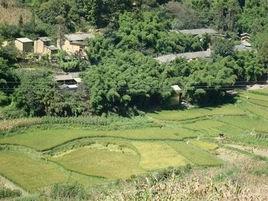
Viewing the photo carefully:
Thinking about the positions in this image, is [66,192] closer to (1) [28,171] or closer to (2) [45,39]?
(1) [28,171]

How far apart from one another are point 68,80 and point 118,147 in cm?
933

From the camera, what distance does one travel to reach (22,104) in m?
37.7

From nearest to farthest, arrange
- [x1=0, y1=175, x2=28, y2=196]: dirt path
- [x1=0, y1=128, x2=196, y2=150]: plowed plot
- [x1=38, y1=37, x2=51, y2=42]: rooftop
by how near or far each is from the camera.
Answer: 1. [x1=0, y1=175, x2=28, y2=196]: dirt path
2. [x1=0, y1=128, x2=196, y2=150]: plowed plot
3. [x1=38, y1=37, x2=51, y2=42]: rooftop

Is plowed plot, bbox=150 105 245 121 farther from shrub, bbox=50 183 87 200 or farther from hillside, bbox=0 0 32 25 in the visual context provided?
hillside, bbox=0 0 32 25

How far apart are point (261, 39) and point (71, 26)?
18.6 m

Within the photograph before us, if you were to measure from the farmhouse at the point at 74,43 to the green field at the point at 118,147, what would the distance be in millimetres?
11890

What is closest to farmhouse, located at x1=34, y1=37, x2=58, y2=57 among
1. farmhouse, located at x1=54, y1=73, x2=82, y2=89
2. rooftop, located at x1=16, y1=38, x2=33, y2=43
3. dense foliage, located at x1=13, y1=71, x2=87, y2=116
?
rooftop, located at x1=16, y1=38, x2=33, y2=43

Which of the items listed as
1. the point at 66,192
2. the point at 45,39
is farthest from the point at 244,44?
the point at 66,192

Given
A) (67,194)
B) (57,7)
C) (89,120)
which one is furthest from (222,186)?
(57,7)

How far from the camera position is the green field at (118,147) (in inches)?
1224

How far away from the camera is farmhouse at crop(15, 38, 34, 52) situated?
159 feet

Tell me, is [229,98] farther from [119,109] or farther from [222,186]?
[222,186]

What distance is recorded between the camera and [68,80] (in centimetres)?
4288

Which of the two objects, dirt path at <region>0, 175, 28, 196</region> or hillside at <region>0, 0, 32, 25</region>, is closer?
dirt path at <region>0, 175, 28, 196</region>
